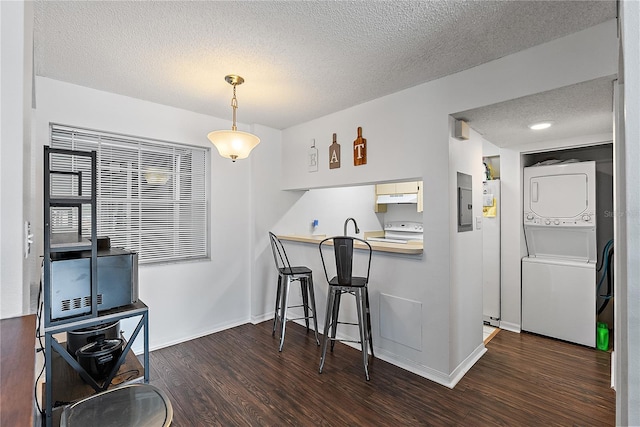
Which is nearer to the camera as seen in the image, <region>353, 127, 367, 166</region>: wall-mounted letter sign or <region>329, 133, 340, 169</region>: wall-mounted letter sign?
<region>353, 127, 367, 166</region>: wall-mounted letter sign

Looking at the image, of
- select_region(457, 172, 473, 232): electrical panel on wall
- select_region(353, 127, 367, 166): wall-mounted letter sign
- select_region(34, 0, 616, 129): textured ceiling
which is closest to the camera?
select_region(34, 0, 616, 129): textured ceiling

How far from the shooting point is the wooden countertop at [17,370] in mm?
537

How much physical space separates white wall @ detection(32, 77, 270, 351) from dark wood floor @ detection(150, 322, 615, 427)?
1.34 ft

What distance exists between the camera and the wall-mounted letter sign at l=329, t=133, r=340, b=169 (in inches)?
131

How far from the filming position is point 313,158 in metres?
3.61

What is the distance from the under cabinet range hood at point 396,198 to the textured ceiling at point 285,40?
2344 mm

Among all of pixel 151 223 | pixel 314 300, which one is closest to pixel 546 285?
pixel 314 300

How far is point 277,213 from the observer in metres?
4.00

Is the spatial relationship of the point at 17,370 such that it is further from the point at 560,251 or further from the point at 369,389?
the point at 560,251

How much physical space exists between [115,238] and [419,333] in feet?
9.61

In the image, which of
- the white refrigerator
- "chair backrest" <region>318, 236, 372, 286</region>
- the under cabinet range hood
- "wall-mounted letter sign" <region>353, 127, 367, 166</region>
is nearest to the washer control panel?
the white refrigerator

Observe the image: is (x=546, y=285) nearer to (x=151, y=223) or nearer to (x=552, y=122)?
(x=552, y=122)

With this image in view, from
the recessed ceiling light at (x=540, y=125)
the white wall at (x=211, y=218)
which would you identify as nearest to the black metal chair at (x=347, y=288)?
the white wall at (x=211, y=218)

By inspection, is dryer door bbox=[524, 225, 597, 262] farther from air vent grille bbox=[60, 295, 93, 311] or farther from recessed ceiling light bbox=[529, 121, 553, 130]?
air vent grille bbox=[60, 295, 93, 311]
